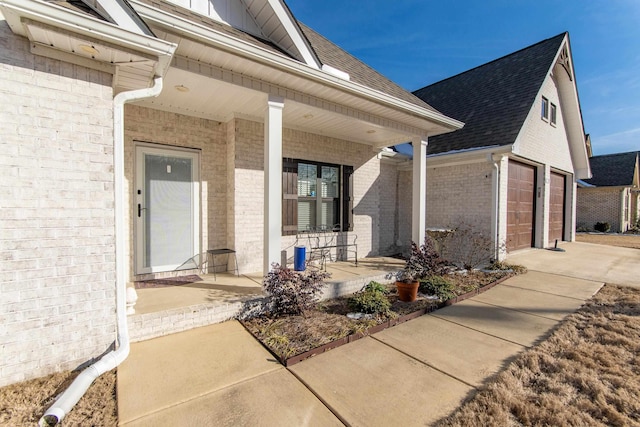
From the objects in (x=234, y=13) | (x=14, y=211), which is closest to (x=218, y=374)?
(x=14, y=211)

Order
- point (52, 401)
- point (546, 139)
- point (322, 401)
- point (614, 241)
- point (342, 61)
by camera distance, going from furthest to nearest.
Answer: point (614, 241) → point (546, 139) → point (342, 61) → point (322, 401) → point (52, 401)

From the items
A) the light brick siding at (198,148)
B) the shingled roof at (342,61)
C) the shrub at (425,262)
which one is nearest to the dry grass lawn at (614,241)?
the shrub at (425,262)

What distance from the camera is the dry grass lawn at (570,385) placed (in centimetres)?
204

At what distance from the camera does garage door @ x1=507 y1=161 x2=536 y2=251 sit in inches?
319

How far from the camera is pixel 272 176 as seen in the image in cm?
404

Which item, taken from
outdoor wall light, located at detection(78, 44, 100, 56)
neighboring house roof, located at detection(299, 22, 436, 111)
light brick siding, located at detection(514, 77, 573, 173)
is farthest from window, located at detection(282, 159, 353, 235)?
light brick siding, located at detection(514, 77, 573, 173)

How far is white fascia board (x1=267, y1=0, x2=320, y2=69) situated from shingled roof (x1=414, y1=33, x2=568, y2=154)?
528 centimetres

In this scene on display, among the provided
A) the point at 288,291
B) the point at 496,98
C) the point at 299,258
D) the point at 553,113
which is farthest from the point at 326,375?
the point at 553,113

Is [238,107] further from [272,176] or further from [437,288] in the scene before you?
[437,288]

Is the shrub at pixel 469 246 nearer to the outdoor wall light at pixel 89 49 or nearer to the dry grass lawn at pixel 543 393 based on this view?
the dry grass lawn at pixel 543 393

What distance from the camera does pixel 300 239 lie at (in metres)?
6.16

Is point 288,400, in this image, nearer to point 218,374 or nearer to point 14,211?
point 218,374

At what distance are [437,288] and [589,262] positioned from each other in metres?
5.66

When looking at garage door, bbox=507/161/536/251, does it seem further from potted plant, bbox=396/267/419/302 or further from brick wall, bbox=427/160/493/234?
potted plant, bbox=396/267/419/302
